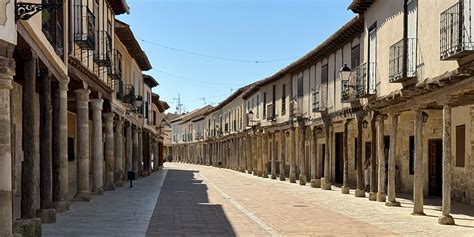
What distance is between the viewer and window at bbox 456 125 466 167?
17.5 m

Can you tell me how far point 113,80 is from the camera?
23.0m

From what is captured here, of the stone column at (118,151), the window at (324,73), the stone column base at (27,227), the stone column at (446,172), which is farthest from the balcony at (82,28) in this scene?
the window at (324,73)

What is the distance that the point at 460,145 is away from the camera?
17828 millimetres

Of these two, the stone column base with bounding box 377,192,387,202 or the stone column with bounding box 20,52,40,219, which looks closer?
the stone column with bounding box 20,52,40,219

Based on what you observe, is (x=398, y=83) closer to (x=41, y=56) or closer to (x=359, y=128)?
(x=359, y=128)

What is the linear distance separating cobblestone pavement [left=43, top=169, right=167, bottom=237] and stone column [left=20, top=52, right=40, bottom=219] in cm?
74

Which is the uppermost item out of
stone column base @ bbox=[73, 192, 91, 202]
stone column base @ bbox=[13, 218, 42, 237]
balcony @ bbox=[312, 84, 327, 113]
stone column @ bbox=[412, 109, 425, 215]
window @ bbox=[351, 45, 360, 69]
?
window @ bbox=[351, 45, 360, 69]

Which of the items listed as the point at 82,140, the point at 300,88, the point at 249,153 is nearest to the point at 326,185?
the point at 300,88

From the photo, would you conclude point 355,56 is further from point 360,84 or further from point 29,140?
point 29,140

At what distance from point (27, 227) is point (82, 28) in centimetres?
703

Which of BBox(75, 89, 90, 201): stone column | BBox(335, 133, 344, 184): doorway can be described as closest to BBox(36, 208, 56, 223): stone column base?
BBox(75, 89, 90, 201): stone column

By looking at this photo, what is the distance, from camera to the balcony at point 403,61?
587 inches

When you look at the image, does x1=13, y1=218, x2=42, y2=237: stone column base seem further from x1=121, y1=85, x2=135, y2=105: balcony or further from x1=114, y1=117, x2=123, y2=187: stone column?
x1=121, y1=85, x2=135, y2=105: balcony

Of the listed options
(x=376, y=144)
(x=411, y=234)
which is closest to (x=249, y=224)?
(x=411, y=234)
